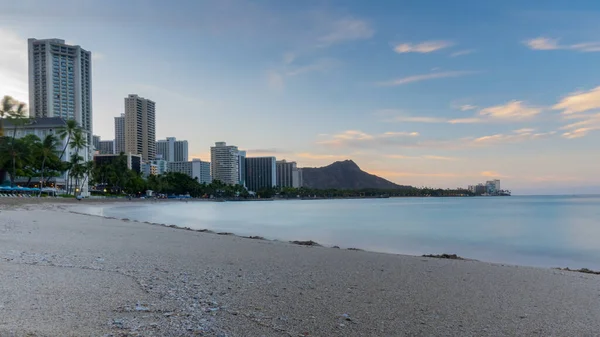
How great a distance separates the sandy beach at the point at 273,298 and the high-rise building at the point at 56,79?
14554 cm

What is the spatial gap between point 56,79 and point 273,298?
159769 millimetres

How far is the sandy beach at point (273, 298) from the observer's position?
401 centimetres

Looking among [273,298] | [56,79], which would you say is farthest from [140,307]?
[56,79]

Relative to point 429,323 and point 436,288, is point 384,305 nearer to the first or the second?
point 429,323

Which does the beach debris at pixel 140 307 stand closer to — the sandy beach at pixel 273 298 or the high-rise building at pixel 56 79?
the sandy beach at pixel 273 298

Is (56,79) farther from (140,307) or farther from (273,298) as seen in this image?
(273,298)

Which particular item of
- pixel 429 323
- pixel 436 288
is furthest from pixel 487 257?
pixel 429 323

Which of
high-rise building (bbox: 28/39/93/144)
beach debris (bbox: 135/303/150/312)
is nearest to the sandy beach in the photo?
beach debris (bbox: 135/303/150/312)

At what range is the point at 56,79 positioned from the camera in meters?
137

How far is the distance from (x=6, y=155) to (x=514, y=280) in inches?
2899

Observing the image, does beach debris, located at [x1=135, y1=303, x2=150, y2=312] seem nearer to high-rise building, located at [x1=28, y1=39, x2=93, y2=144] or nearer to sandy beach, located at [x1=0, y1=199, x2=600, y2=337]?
sandy beach, located at [x1=0, y1=199, x2=600, y2=337]

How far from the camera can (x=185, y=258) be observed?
28.5ft

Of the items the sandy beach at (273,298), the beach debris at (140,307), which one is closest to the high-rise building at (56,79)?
the sandy beach at (273,298)

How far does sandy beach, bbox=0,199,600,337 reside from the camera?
4.01 m
